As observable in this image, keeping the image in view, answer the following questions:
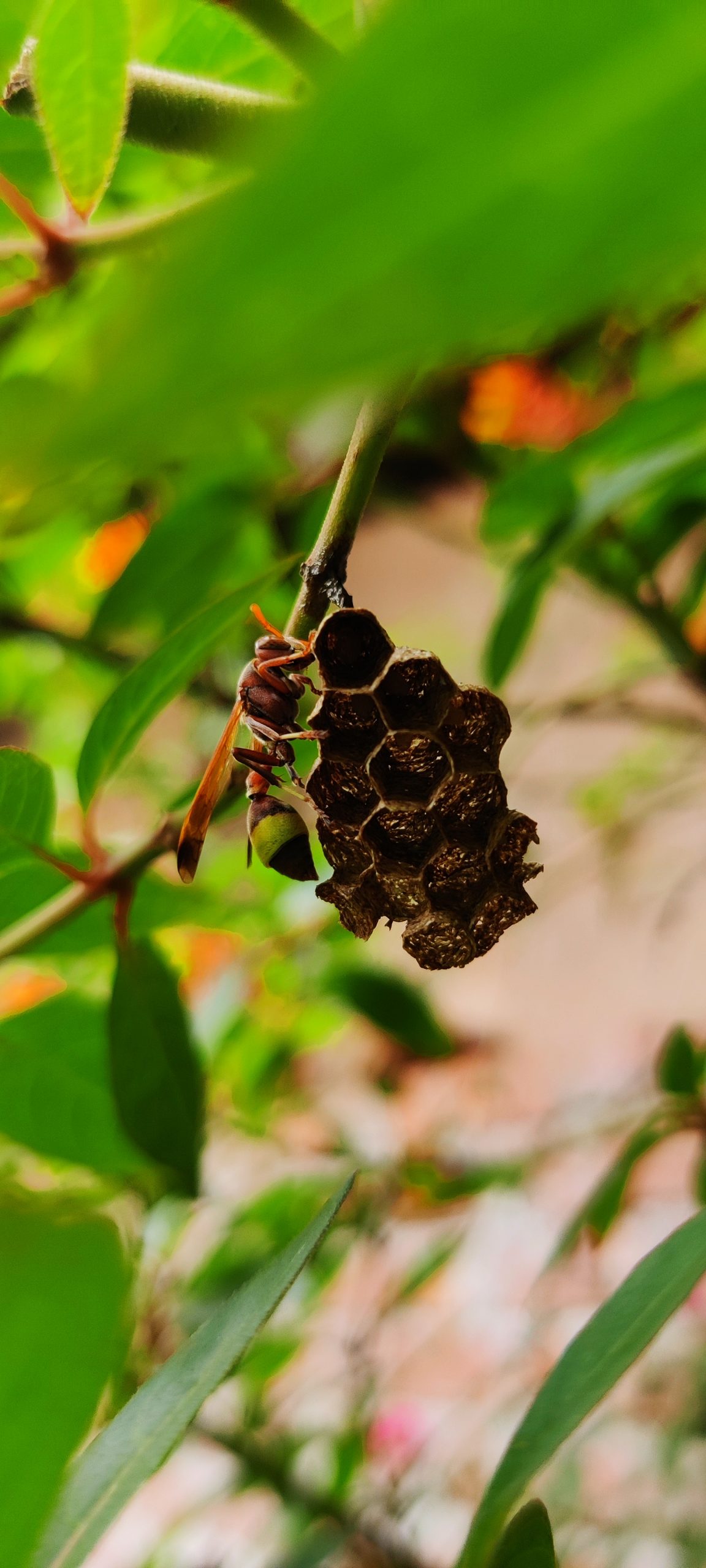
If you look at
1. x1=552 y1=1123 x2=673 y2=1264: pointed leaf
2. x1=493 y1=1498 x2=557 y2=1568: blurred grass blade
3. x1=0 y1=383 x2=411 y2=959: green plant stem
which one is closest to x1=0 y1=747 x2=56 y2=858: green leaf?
x1=0 y1=383 x2=411 y2=959: green plant stem

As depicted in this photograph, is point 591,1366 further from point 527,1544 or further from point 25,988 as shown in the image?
point 25,988

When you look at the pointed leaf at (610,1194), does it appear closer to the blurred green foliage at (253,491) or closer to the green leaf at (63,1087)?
the blurred green foliage at (253,491)

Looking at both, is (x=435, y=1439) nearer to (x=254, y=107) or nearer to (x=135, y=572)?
(x=135, y=572)

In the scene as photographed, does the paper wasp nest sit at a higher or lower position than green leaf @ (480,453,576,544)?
lower

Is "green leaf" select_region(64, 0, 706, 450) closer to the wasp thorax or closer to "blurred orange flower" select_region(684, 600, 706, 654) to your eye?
the wasp thorax

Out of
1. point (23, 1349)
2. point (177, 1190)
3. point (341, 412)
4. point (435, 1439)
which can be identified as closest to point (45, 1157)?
point (177, 1190)

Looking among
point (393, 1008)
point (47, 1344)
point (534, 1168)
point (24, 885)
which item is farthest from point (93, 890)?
point (534, 1168)

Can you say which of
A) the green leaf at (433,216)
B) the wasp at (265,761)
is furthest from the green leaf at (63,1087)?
the green leaf at (433,216)
